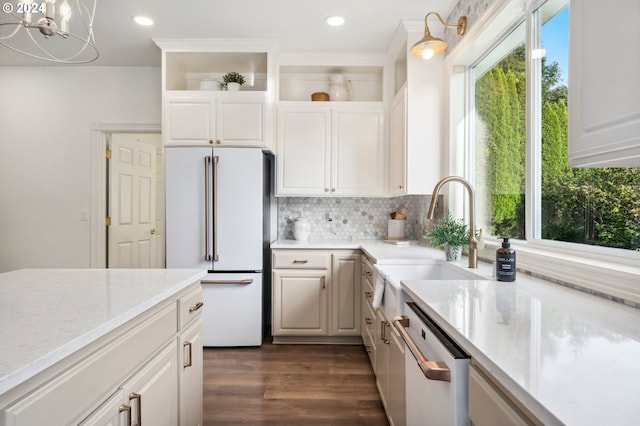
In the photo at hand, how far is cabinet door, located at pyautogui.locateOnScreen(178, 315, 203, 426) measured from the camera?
1.48 metres

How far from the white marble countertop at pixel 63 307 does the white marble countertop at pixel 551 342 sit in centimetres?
90

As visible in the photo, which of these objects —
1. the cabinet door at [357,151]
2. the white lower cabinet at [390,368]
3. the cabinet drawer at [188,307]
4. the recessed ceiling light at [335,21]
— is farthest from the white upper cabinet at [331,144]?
the cabinet drawer at [188,307]

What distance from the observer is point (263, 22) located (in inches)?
110

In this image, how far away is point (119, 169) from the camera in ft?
12.6

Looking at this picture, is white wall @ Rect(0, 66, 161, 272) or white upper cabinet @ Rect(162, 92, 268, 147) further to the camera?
white wall @ Rect(0, 66, 161, 272)

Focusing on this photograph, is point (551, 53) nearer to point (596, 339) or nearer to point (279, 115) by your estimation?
point (596, 339)

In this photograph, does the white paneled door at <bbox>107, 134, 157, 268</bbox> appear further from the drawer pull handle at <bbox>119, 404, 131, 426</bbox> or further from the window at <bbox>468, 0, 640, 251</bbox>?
the window at <bbox>468, 0, 640, 251</bbox>

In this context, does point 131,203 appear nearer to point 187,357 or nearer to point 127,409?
point 187,357

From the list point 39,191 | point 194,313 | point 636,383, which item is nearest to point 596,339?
point 636,383

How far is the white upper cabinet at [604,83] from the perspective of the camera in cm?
77

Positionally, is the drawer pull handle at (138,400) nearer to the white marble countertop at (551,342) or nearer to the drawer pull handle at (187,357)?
the drawer pull handle at (187,357)

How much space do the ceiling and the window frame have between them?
44 cm

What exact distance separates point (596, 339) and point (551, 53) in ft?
4.92

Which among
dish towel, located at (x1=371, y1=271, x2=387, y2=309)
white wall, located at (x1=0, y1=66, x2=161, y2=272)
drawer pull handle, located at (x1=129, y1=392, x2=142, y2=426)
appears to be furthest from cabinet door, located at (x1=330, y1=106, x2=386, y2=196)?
drawer pull handle, located at (x1=129, y1=392, x2=142, y2=426)
